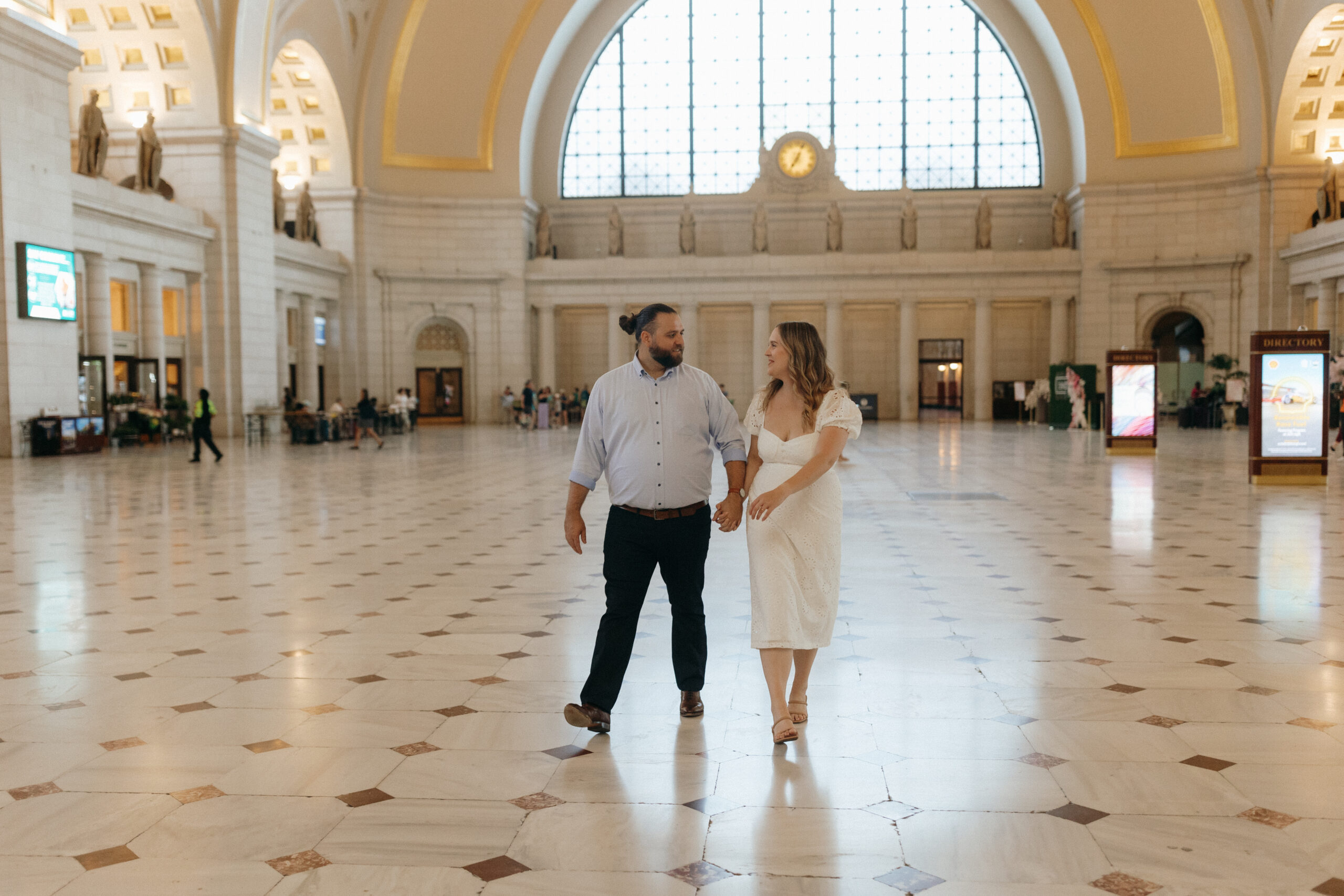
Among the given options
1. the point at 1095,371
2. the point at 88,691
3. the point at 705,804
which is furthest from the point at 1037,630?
the point at 1095,371

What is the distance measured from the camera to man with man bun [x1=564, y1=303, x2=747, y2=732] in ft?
14.4

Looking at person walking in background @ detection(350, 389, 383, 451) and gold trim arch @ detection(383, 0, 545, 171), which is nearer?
person walking in background @ detection(350, 389, 383, 451)

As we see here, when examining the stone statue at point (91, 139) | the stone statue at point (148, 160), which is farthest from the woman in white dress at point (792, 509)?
the stone statue at point (148, 160)

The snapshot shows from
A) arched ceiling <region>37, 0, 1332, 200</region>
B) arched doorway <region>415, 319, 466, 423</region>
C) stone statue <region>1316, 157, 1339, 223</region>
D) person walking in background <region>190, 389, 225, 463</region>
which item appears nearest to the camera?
person walking in background <region>190, 389, 225, 463</region>

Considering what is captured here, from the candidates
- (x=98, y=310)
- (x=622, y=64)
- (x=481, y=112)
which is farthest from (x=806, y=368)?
(x=622, y=64)

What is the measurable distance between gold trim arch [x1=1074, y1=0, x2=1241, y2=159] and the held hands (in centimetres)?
3691

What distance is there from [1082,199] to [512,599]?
1398 inches

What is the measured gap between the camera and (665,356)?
4.35 m

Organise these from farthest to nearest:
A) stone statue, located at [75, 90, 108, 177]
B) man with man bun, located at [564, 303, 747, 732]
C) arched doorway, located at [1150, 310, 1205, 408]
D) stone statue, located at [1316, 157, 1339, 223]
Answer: arched doorway, located at [1150, 310, 1205, 408]
stone statue, located at [1316, 157, 1339, 223]
stone statue, located at [75, 90, 108, 177]
man with man bun, located at [564, 303, 747, 732]

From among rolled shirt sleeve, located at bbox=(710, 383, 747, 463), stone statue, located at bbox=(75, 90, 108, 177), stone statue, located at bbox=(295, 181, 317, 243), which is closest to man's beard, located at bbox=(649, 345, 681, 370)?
rolled shirt sleeve, located at bbox=(710, 383, 747, 463)

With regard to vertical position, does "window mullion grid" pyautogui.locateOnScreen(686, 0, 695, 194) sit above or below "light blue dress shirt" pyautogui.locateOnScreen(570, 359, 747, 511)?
above

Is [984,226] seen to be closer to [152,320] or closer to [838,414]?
[152,320]

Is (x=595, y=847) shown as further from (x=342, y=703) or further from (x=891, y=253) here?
(x=891, y=253)

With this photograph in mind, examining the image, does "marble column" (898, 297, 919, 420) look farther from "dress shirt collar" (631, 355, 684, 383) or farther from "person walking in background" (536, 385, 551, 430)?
"dress shirt collar" (631, 355, 684, 383)
